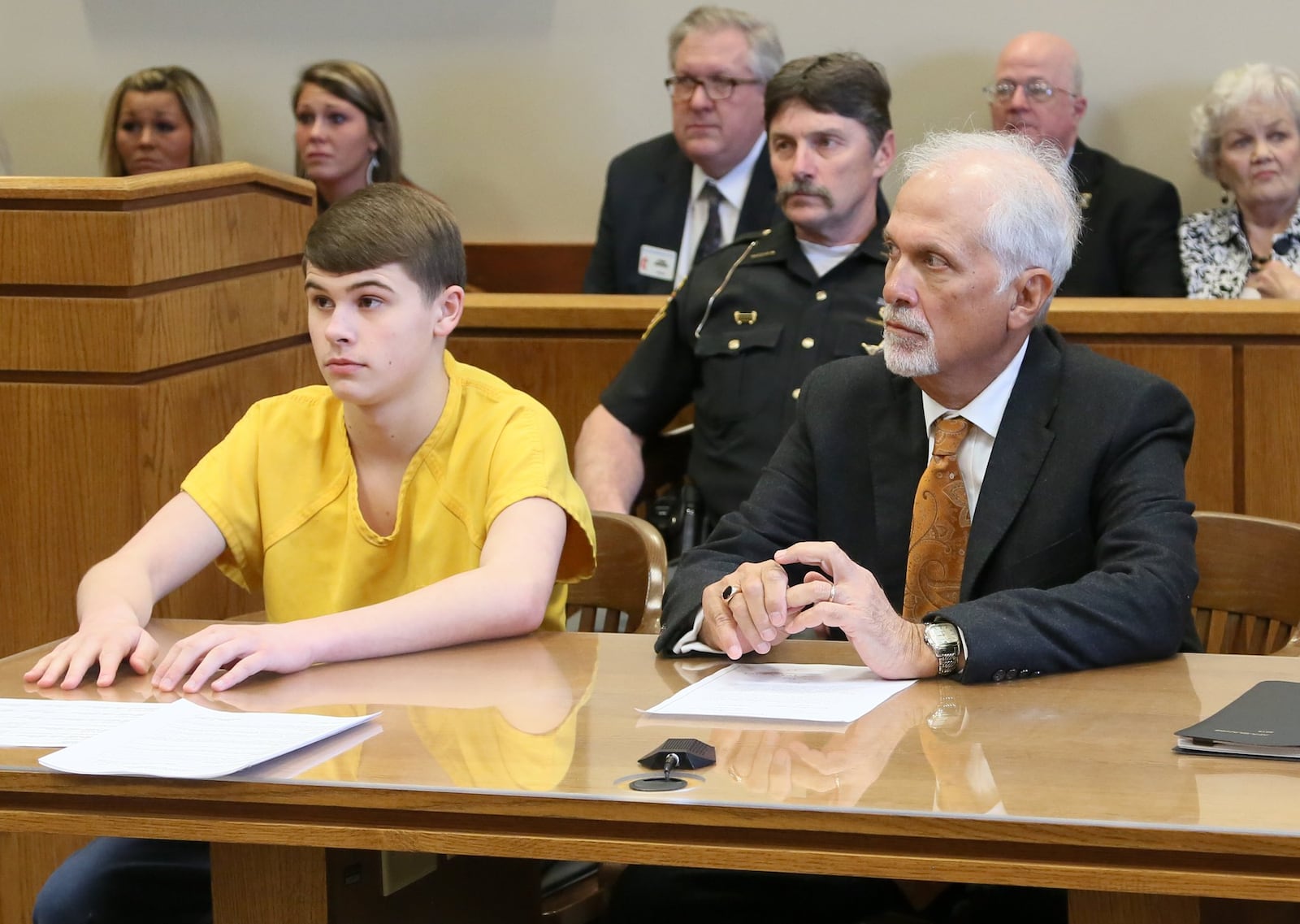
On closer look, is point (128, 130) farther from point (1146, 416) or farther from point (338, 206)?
point (1146, 416)

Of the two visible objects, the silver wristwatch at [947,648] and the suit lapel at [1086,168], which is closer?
the silver wristwatch at [947,648]

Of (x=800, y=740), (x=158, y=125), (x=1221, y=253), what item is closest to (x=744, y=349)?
(x=1221, y=253)

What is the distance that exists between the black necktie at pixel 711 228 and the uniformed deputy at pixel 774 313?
→ 960mm

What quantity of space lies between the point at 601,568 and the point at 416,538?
338 millimetres

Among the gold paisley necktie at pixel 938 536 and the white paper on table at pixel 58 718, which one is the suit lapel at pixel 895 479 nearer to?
the gold paisley necktie at pixel 938 536

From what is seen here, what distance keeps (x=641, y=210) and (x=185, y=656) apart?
2990 millimetres

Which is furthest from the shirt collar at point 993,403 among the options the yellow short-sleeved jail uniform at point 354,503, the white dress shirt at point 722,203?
the white dress shirt at point 722,203

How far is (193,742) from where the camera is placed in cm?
154

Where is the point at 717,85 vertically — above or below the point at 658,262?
above

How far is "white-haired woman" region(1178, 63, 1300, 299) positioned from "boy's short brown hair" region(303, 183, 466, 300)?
2.61m

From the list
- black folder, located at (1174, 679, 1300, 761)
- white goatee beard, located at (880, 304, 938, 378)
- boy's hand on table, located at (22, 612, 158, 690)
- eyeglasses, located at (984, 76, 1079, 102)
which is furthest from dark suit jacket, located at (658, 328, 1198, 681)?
eyeglasses, located at (984, 76, 1079, 102)

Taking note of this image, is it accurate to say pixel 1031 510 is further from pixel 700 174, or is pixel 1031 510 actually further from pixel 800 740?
pixel 700 174

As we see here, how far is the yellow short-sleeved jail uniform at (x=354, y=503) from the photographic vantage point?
84.0 inches

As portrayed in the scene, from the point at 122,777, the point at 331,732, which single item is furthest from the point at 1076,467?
the point at 122,777
